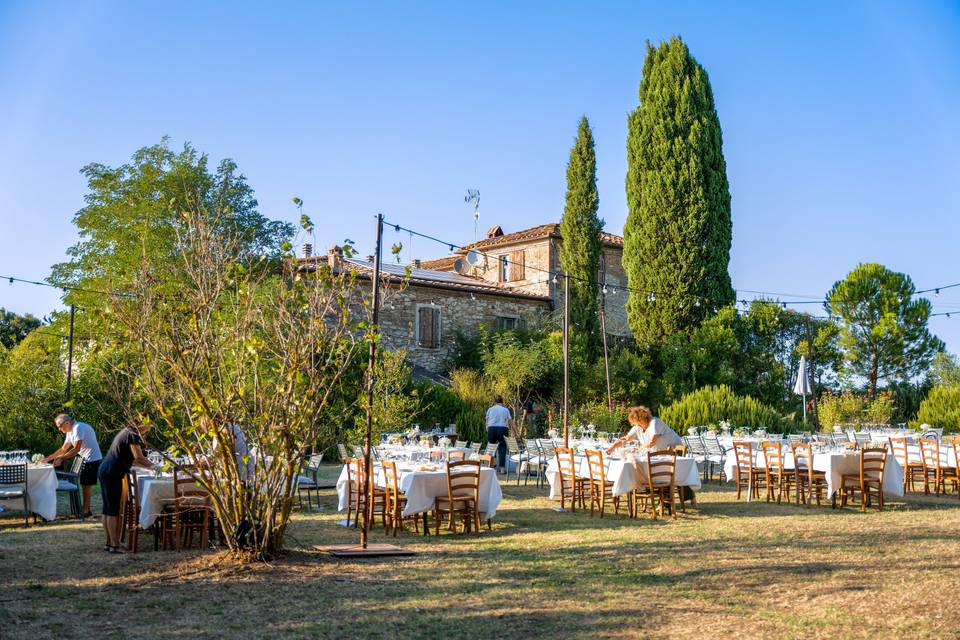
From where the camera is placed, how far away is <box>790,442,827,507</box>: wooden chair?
12.5 meters

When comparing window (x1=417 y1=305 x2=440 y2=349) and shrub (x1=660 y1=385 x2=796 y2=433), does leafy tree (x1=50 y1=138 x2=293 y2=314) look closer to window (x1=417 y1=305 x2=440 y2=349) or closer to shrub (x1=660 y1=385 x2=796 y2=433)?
window (x1=417 y1=305 x2=440 y2=349)

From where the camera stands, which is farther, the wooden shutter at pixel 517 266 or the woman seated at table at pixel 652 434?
the wooden shutter at pixel 517 266

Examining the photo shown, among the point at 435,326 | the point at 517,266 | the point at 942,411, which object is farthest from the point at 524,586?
the point at 517,266

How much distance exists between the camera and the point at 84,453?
456 inches

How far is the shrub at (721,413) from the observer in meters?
22.9

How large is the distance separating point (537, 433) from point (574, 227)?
9.45 meters

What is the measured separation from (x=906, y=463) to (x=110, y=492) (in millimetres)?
11404

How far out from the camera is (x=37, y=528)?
1066cm

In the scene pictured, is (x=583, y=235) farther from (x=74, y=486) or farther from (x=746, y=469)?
(x=74, y=486)

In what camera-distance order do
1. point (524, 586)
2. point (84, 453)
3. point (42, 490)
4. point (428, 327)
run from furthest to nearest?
point (428, 327) → point (84, 453) → point (42, 490) → point (524, 586)

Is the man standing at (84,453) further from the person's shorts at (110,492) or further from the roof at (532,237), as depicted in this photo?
the roof at (532,237)

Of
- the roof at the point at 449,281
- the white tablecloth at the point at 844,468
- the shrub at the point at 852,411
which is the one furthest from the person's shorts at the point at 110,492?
the shrub at the point at 852,411

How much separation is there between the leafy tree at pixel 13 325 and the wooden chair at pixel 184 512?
41.1m

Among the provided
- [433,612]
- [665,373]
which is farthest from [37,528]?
[665,373]
